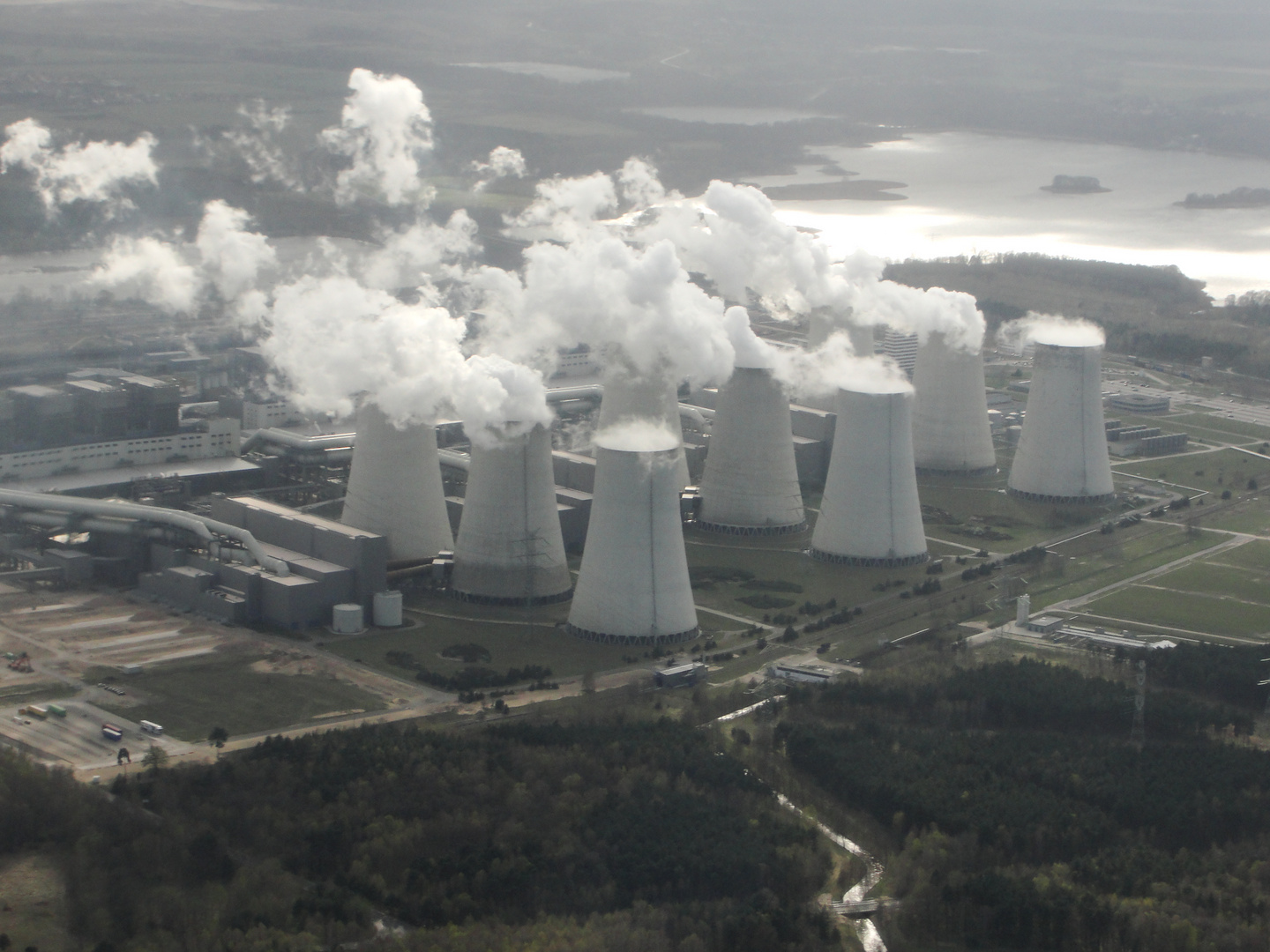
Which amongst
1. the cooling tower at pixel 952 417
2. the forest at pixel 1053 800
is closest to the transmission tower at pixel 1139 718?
the forest at pixel 1053 800

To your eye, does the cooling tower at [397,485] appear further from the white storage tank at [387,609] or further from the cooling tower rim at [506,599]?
the white storage tank at [387,609]

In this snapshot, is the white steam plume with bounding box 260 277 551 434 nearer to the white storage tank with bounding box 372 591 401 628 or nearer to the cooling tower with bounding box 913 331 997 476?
the white storage tank with bounding box 372 591 401 628

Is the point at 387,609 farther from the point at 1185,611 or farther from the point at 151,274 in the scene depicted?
the point at 151,274

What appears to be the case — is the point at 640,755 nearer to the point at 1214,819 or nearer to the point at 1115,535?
the point at 1214,819

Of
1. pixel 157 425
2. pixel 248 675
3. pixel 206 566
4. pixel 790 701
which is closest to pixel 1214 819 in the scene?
pixel 790 701

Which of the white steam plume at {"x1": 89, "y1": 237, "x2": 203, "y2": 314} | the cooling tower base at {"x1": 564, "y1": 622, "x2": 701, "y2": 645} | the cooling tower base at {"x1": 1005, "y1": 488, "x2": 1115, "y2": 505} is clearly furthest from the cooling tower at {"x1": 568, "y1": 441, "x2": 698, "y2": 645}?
the white steam plume at {"x1": 89, "y1": 237, "x2": 203, "y2": 314}

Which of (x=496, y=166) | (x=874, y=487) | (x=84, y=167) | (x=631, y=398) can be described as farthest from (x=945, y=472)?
(x=84, y=167)
